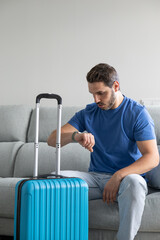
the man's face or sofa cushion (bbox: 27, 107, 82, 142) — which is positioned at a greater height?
the man's face

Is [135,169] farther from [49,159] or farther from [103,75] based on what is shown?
[49,159]

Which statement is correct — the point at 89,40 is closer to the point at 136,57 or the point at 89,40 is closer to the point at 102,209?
the point at 136,57

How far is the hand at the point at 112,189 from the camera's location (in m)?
1.58

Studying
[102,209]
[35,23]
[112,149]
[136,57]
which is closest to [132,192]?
[102,209]

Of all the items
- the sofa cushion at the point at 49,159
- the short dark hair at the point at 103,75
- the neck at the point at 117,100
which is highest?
the short dark hair at the point at 103,75

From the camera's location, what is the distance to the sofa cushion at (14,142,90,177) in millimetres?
2283

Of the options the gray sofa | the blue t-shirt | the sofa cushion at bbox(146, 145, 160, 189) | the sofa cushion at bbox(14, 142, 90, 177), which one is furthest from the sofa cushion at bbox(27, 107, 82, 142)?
the sofa cushion at bbox(146, 145, 160, 189)

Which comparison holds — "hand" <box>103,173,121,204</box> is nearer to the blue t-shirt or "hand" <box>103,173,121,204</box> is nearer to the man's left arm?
the man's left arm

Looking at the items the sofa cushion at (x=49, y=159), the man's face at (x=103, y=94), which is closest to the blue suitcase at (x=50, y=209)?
the man's face at (x=103, y=94)

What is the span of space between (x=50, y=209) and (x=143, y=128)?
0.67 metres

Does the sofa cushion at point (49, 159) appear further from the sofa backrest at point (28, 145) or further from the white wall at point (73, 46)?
the white wall at point (73, 46)

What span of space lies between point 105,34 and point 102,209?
1.79m

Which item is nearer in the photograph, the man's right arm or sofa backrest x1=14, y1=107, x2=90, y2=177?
the man's right arm

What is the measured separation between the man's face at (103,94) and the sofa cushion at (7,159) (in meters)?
0.95
